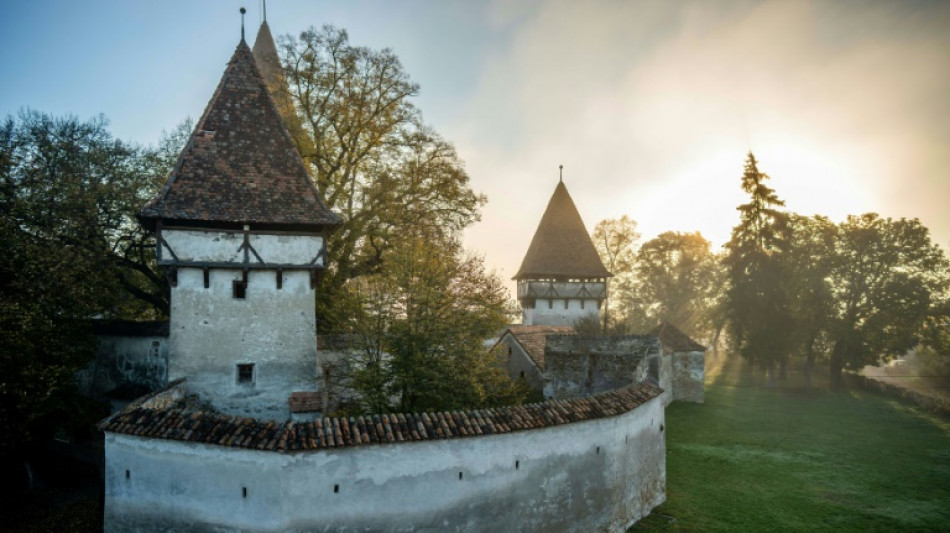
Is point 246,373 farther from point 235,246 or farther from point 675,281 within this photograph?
point 675,281

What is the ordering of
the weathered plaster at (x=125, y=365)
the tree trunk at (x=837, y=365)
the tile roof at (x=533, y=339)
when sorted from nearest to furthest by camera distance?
1. the weathered plaster at (x=125, y=365)
2. the tile roof at (x=533, y=339)
3. the tree trunk at (x=837, y=365)

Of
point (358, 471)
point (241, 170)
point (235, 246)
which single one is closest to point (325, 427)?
point (358, 471)

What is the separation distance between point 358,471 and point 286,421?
6.00ft

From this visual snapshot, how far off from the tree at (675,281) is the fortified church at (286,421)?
2774 cm

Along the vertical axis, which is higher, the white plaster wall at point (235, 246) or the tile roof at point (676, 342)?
the white plaster wall at point (235, 246)

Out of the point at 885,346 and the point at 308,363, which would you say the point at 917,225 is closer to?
the point at 885,346

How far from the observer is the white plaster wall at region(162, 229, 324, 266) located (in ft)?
49.2

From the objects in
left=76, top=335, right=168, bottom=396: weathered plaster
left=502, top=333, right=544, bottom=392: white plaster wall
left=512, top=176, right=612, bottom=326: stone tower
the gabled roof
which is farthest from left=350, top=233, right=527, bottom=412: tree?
left=512, top=176, right=612, bottom=326: stone tower

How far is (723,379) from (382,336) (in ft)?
109

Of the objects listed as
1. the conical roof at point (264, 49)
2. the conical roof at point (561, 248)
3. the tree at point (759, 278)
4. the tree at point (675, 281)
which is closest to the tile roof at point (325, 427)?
the conical roof at point (264, 49)

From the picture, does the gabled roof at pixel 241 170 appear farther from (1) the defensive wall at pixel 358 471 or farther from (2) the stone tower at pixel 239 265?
(1) the defensive wall at pixel 358 471

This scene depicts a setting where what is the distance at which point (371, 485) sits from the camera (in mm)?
9211

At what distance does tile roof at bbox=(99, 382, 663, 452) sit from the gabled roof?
6178 millimetres

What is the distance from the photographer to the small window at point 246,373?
15316 mm
